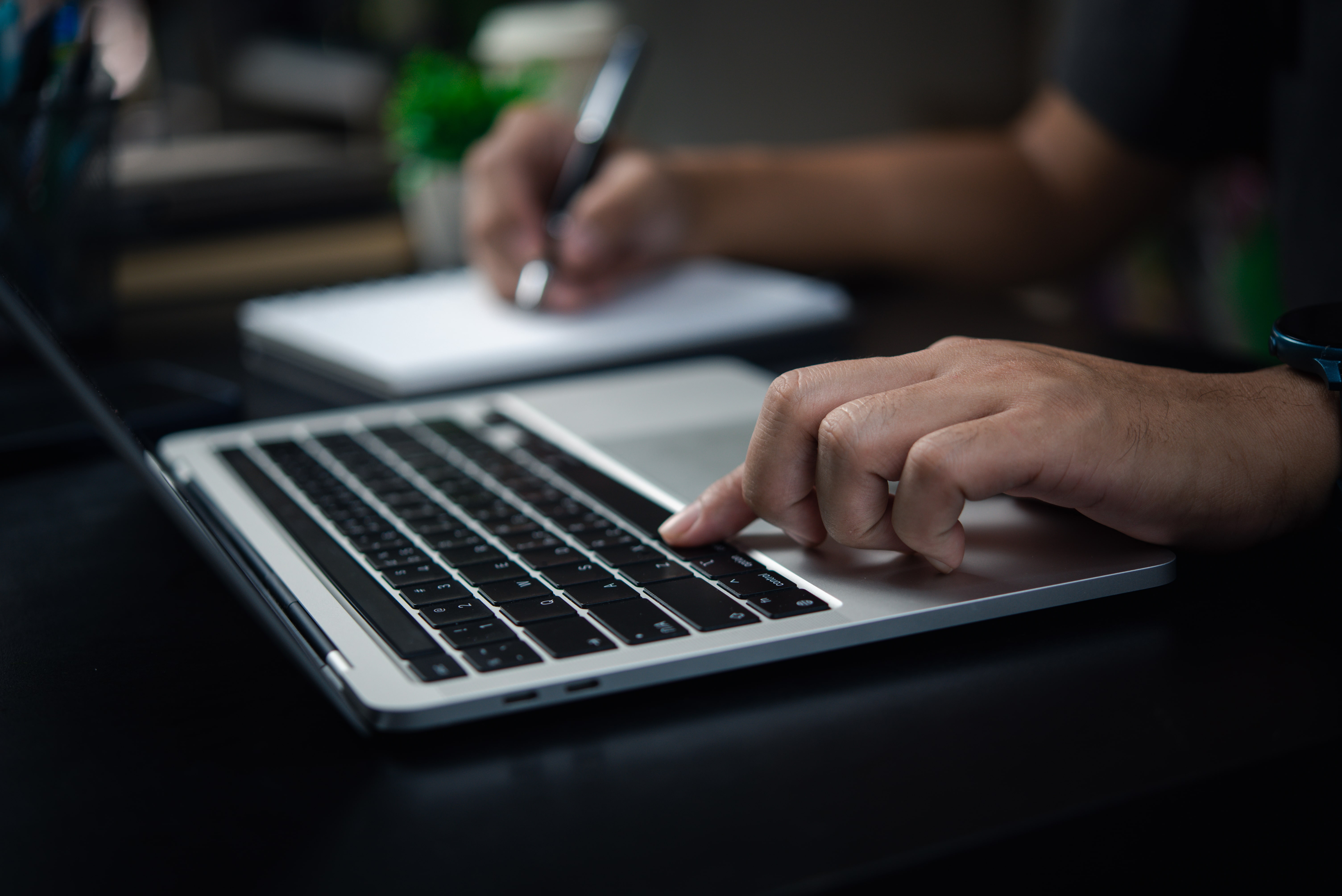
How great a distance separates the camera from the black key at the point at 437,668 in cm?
32

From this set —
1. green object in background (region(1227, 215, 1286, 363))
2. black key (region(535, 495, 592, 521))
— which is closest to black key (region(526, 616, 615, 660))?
black key (region(535, 495, 592, 521))

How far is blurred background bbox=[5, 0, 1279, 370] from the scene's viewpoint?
134 centimetres

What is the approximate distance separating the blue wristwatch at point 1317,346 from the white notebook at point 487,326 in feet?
1.35

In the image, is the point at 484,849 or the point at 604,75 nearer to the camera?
the point at 484,849

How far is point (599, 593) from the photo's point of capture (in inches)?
14.8

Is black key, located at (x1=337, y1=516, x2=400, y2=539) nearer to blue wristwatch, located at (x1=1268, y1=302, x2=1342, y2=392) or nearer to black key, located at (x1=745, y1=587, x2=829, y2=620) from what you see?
black key, located at (x1=745, y1=587, x2=829, y2=620)

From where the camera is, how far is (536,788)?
0.30m

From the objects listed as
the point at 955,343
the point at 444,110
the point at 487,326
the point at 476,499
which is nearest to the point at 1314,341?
the point at 955,343

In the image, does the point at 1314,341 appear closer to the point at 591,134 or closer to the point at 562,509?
the point at 562,509

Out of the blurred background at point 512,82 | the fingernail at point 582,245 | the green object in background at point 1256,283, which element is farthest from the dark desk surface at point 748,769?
the green object in background at point 1256,283

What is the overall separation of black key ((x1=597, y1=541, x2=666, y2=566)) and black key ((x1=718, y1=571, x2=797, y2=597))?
0.11 feet

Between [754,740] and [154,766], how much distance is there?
0.17 m

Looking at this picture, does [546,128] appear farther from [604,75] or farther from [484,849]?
[484,849]

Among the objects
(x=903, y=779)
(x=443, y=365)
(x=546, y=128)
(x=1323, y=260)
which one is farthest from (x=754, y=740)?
(x=546, y=128)
